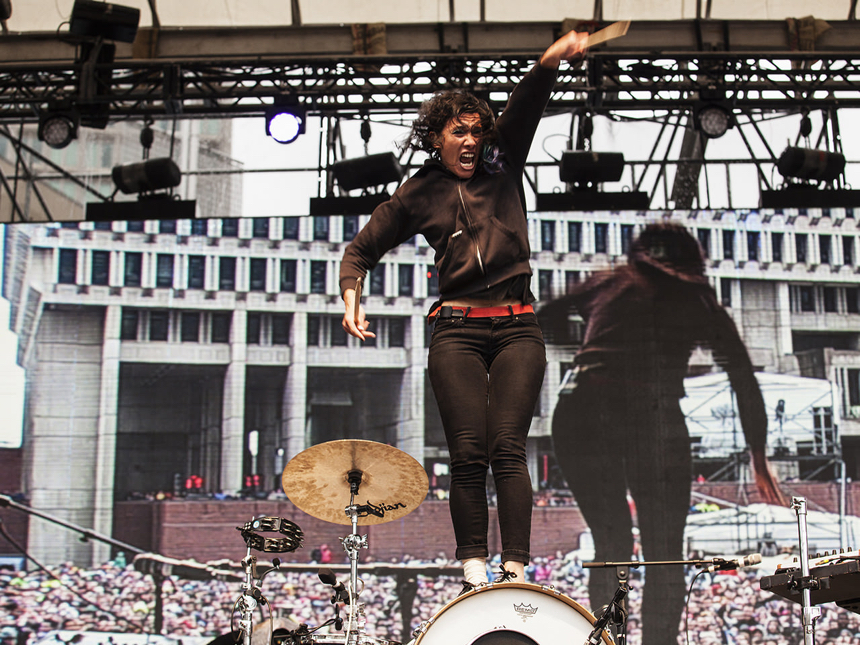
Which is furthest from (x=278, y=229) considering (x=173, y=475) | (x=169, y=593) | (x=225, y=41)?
(x=169, y=593)

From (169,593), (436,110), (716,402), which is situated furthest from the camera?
(716,402)

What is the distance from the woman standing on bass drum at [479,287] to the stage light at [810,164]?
4759mm

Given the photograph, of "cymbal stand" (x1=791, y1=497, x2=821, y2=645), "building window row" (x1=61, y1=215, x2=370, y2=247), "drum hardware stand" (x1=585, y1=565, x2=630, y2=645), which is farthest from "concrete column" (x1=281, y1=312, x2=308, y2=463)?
"drum hardware stand" (x1=585, y1=565, x2=630, y2=645)

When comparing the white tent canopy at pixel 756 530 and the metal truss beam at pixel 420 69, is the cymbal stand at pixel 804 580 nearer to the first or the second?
the white tent canopy at pixel 756 530

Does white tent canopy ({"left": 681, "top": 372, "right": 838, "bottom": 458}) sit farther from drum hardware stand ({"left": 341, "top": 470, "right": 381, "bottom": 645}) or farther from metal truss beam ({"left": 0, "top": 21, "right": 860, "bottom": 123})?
drum hardware stand ({"left": 341, "top": 470, "right": 381, "bottom": 645})

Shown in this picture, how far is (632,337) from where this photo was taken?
6152mm

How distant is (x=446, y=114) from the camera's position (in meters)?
2.12

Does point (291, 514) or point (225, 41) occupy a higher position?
point (225, 41)

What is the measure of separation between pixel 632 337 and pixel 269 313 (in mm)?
2661

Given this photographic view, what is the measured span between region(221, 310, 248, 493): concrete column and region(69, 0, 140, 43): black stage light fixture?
206 cm

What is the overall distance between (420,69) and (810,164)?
2927mm

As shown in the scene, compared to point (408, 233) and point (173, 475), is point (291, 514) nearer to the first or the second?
point (173, 475)

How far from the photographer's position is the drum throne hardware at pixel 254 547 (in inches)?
107

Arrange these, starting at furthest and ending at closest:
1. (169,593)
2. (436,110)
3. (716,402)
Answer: (716,402)
(169,593)
(436,110)
